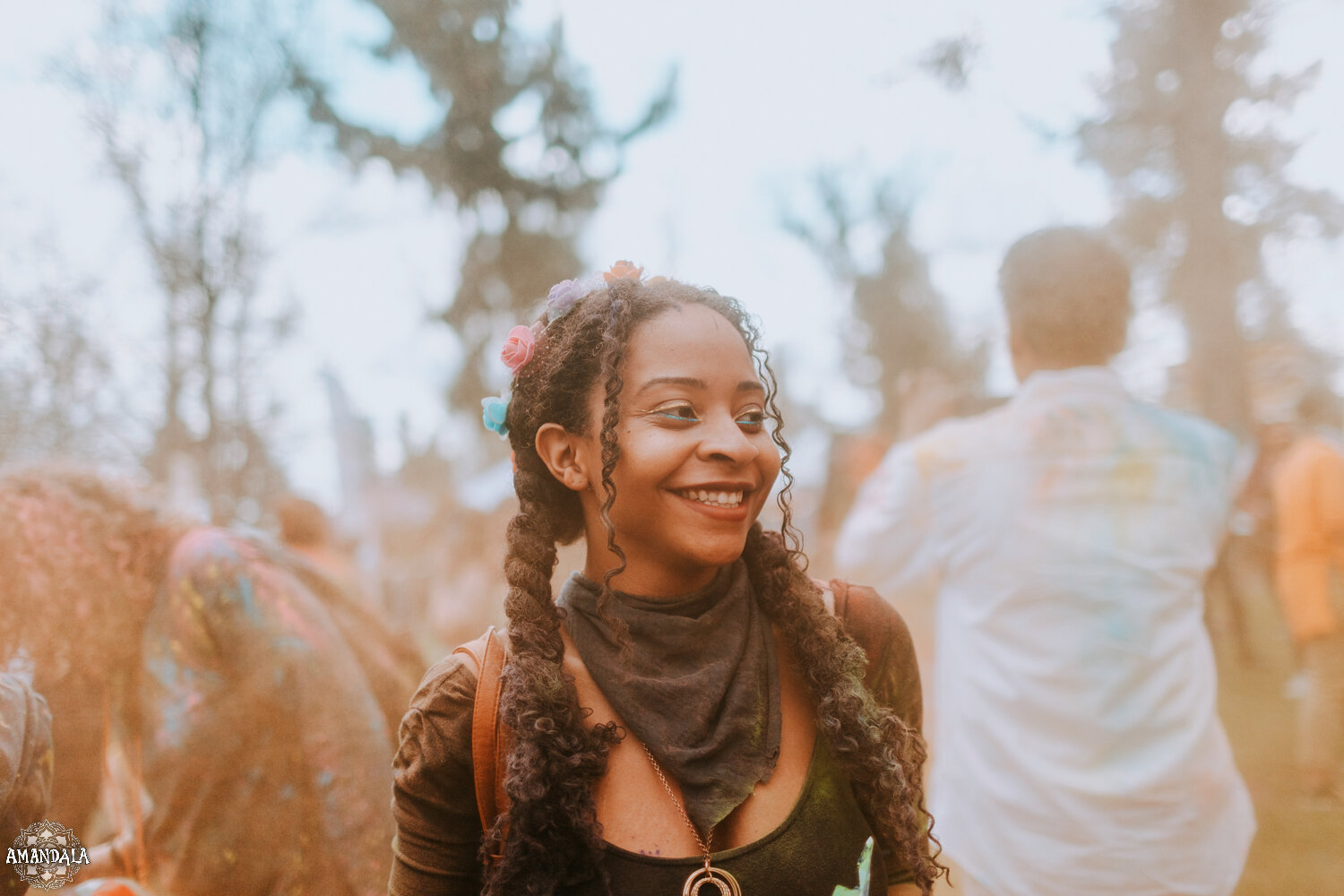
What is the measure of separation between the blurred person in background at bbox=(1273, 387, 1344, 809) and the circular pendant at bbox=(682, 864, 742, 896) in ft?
10.3

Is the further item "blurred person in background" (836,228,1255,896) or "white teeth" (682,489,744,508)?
"blurred person in background" (836,228,1255,896)

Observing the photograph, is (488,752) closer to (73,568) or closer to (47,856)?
(47,856)

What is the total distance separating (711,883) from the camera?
44.2 inches

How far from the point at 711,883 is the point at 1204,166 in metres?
3.31

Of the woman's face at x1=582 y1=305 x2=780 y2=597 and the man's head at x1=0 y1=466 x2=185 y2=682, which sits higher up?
the woman's face at x1=582 y1=305 x2=780 y2=597

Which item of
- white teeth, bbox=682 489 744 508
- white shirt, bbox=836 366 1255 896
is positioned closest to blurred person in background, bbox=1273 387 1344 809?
white shirt, bbox=836 366 1255 896

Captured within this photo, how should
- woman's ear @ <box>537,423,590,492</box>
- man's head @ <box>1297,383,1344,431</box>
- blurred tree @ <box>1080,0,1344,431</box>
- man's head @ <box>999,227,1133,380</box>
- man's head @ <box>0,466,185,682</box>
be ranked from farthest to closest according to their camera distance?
man's head @ <box>1297,383,1344,431</box>, blurred tree @ <box>1080,0,1344,431</box>, man's head @ <box>999,227,1133,380</box>, man's head @ <box>0,466,185,682</box>, woman's ear @ <box>537,423,590,492</box>

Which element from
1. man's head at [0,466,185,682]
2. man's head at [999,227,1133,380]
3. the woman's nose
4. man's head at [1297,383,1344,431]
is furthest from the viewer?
man's head at [1297,383,1344,431]

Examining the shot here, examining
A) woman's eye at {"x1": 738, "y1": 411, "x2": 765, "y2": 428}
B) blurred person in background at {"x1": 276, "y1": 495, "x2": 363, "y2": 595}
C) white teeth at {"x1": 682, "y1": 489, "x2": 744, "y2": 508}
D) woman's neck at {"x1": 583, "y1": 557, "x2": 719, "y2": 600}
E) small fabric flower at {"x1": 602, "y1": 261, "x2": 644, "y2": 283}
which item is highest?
small fabric flower at {"x1": 602, "y1": 261, "x2": 644, "y2": 283}

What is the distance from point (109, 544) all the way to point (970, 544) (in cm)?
207

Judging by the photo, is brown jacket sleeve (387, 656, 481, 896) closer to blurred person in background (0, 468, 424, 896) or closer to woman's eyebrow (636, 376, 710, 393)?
woman's eyebrow (636, 376, 710, 393)

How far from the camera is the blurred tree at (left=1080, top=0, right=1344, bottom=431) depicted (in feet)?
9.48

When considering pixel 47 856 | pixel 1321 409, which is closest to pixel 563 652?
pixel 47 856

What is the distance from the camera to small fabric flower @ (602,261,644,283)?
1.46m
